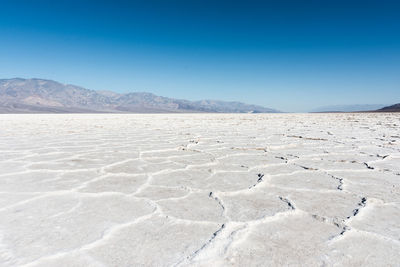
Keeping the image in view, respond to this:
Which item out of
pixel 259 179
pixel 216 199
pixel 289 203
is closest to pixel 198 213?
pixel 216 199

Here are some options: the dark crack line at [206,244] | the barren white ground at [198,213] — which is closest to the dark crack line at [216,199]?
the barren white ground at [198,213]

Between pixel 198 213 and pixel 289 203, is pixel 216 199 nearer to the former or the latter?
pixel 198 213

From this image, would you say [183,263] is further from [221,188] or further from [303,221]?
[221,188]

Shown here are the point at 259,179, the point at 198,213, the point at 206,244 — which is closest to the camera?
the point at 206,244

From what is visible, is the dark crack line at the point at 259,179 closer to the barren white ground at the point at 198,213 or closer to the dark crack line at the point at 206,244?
the barren white ground at the point at 198,213

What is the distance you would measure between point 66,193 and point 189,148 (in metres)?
1.70

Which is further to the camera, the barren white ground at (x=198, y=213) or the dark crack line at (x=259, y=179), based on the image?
the dark crack line at (x=259, y=179)

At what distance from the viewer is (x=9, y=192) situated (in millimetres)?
1411

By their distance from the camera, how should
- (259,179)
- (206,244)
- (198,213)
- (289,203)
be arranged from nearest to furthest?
(206,244)
(198,213)
(289,203)
(259,179)

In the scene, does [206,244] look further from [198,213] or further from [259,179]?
[259,179]

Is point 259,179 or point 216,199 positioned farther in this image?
point 259,179

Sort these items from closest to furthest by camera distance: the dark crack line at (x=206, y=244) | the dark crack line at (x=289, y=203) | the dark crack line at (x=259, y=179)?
the dark crack line at (x=206, y=244), the dark crack line at (x=289, y=203), the dark crack line at (x=259, y=179)

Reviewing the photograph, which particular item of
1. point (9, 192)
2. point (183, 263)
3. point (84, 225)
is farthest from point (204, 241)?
point (9, 192)

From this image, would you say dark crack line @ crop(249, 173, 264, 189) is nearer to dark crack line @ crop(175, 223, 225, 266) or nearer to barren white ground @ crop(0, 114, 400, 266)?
barren white ground @ crop(0, 114, 400, 266)
